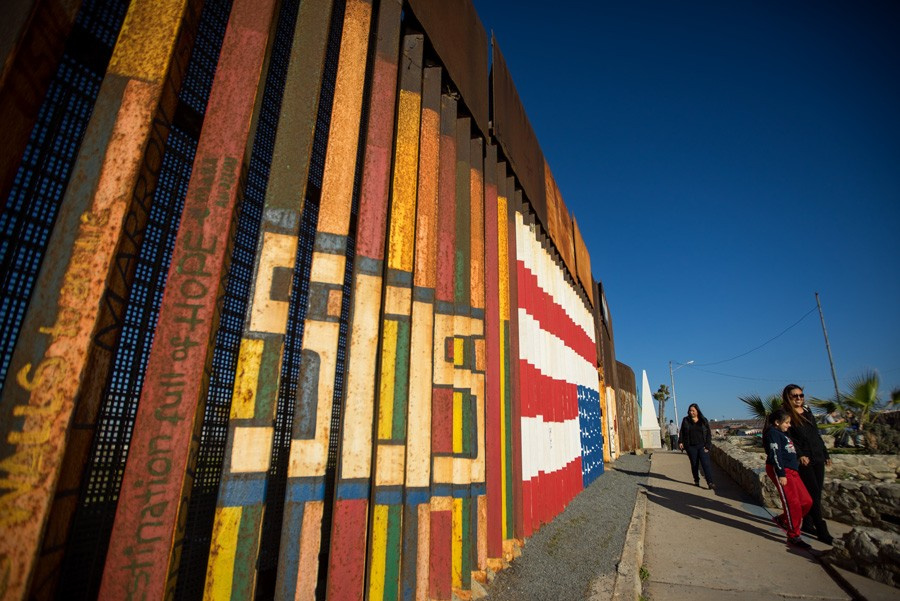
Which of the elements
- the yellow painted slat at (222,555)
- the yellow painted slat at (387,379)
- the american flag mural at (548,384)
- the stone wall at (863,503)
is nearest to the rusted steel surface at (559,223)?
the american flag mural at (548,384)

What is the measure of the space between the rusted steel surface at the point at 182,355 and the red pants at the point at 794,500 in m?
5.20

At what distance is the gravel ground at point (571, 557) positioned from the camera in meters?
2.68

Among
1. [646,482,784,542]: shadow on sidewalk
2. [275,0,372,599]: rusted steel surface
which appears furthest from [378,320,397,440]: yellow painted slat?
[646,482,784,542]: shadow on sidewalk

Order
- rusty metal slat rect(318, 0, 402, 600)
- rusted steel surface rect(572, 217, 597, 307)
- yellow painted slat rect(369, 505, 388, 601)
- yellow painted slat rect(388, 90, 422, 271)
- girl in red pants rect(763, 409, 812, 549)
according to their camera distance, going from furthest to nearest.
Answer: rusted steel surface rect(572, 217, 597, 307), girl in red pants rect(763, 409, 812, 549), yellow painted slat rect(388, 90, 422, 271), yellow painted slat rect(369, 505, 388, 601), rusty metal slat rect(318, 0, 402, 600)

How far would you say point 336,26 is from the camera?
309cm

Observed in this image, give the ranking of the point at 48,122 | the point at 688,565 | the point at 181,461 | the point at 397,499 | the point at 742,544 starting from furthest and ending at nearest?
the point at 742,544 → the point at 688,565 → the point at 397,499 → the point at 48,122 → the point at 181,461

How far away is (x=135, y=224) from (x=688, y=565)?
14.7ft

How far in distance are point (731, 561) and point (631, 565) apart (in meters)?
1.10

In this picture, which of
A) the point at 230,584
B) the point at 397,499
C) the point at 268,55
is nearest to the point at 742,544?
the point at 397,499

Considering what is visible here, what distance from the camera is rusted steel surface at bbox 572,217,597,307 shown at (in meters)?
9.05

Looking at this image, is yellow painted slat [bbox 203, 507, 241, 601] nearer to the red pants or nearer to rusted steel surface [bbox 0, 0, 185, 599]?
rusted steel surface [bbox 0, 0, 185, 599]

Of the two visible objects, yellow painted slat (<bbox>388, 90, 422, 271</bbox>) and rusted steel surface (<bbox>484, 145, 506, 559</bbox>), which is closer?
yellow painted slat (<bbox>388, 90, 422, 271</bbox>)

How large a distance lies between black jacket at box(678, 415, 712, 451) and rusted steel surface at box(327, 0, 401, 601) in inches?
275

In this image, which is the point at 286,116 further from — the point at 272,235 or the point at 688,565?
the point at 688,565
